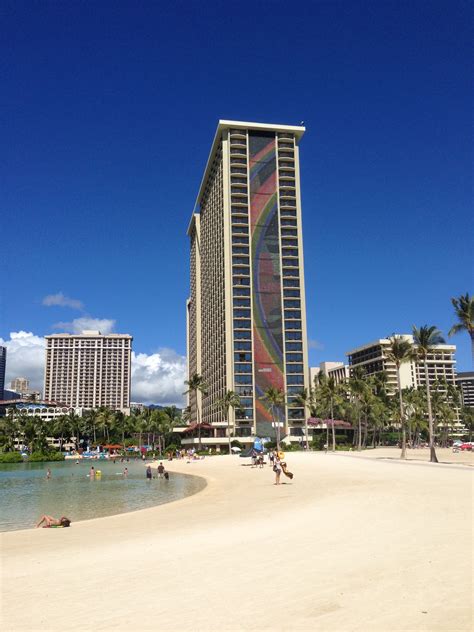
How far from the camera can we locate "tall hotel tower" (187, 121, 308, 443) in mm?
119000

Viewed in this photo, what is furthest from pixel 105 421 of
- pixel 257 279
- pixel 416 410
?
pixel 416 410

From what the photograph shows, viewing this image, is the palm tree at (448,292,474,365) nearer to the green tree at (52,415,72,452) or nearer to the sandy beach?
the sandy beach

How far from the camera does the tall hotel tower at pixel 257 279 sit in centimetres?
11900

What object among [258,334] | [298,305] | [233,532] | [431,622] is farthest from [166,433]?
[431,622]

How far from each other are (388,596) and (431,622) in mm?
1082

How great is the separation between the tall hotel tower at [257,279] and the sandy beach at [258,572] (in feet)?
327

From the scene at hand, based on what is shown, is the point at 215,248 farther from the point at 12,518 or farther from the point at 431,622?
the point at 431,622

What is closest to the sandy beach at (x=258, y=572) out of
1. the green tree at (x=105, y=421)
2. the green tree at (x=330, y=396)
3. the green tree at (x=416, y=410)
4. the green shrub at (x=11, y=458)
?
the green tree at (x=330, y=396)

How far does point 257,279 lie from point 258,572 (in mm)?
116917

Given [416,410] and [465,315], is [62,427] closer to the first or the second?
[416,410]

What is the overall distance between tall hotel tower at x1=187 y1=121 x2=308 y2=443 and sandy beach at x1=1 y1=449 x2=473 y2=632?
99.6m

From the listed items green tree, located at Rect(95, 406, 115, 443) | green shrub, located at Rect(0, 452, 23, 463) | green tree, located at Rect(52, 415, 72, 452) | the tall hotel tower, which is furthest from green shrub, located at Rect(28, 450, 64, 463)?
green tree, located at Rect(52, 415, 72, 452)

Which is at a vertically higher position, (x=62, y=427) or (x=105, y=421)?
(x=105, y=421)

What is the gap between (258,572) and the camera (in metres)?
9.83
